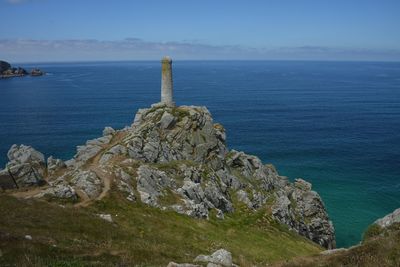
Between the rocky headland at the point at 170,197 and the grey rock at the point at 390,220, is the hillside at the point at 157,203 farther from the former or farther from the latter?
the grey rock at the point at 390,220

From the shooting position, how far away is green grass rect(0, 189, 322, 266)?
20312 mm

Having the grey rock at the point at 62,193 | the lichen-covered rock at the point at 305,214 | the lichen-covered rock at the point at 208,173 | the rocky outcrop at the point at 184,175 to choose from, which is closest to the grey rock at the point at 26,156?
the rocky outcrop at the point at 184,175

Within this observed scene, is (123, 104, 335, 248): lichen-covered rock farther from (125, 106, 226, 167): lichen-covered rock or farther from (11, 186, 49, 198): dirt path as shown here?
(11, 186, 49, 198): dirt path

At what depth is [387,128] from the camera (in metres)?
129

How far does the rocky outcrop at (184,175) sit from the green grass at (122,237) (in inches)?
119

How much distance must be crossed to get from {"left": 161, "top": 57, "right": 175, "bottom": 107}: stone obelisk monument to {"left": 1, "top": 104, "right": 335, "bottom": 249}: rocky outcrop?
1.35 metres

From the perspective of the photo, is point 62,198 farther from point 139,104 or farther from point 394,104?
point 394,104

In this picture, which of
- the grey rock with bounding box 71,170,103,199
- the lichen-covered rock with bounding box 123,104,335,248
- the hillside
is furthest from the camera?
the lichen-covered rock with bounding box 123,104,335,248

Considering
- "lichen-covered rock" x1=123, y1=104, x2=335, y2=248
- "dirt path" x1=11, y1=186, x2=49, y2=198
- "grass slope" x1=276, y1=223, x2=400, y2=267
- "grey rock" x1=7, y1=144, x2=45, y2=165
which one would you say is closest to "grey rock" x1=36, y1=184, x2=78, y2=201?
"dirt path" x1=11, y1=186, x2=49, y2=198

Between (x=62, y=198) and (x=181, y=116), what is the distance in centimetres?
2763

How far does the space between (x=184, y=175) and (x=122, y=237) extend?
23.0m

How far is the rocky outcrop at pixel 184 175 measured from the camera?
42219mm

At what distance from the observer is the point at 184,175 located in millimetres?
49969

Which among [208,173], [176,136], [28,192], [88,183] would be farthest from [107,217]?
[176,136]
